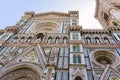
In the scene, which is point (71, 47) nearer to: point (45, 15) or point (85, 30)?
point (85, 30)

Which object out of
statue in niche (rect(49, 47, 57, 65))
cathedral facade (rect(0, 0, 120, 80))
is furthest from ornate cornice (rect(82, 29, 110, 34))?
statue in niche (rect(49, 47, 57, 65))

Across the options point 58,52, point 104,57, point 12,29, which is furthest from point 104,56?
point 12,29

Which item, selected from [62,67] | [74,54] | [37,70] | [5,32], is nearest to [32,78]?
[37,70]

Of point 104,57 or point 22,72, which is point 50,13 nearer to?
point 104,57

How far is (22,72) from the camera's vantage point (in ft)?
36.8

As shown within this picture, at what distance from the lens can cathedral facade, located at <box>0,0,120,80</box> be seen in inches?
414

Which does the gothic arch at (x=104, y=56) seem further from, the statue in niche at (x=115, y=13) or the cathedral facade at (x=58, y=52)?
the statue in niche at (x=115, y=13)

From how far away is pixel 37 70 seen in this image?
10688 millimetres

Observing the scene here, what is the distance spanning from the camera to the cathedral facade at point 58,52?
1052 cm

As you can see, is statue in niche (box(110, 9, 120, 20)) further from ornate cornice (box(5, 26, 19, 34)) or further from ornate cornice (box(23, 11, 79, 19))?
ornate cornice (box(5, 26, 19, 34))

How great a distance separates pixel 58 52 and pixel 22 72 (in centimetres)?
291

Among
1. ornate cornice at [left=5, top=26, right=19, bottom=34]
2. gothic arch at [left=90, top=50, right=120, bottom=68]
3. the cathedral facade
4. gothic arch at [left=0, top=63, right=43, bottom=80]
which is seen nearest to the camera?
the cathedral facade

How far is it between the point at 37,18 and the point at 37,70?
11430 mm

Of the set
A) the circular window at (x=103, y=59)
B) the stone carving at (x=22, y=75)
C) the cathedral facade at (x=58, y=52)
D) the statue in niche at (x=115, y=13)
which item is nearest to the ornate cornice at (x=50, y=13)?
the cathedral facade at (x=58, y=52)
